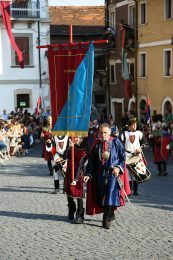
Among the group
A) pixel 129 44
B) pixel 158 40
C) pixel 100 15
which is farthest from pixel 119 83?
pixel 100 15

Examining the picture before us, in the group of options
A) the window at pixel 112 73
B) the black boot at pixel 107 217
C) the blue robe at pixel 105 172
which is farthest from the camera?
the window at pixel 112 73

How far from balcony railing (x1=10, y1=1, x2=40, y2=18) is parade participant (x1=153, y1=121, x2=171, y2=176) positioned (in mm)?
18523

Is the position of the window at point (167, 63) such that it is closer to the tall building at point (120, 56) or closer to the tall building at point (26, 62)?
the tall building at point (120, 56)

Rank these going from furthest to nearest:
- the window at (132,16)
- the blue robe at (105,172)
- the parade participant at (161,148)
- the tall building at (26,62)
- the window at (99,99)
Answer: the window at (99,99) < the tall building at (26,62) < the window at (132,16) < the parade participant at (161,148) < the blue robe at (105,172)

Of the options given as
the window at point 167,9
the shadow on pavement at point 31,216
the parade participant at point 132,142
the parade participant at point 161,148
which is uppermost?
the window at point 167,9

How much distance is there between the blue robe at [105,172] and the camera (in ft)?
27.2

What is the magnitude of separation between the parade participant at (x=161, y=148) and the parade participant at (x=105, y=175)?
21.1ft

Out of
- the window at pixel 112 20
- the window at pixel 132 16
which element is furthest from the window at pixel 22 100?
the window at pixel 132 16

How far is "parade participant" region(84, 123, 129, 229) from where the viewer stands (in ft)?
27.2

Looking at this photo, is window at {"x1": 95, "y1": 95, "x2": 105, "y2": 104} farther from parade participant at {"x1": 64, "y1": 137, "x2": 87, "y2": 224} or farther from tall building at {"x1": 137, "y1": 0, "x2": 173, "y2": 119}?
parade participant at {"x1": 64, "y1": 137, "x2": 87, "y2": 224}

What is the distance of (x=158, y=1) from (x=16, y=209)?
1905 centimetres

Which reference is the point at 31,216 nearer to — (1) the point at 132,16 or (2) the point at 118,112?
(1) the point at 132,16

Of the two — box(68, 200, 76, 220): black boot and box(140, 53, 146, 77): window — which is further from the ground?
box(140, 53, 146, 77): window

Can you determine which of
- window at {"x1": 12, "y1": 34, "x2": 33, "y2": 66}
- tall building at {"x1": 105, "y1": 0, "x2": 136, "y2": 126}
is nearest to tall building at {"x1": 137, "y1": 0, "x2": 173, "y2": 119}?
tall building at {"x1": 105, "y1": 0, "x2": 136, "y2": 126}
